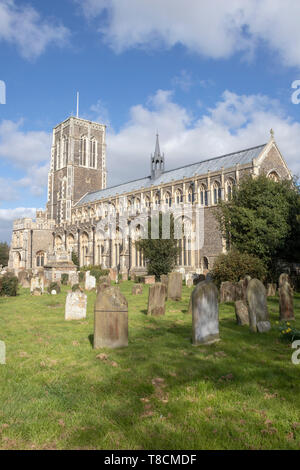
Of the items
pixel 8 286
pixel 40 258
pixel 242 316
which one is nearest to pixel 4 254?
pixel 40 258

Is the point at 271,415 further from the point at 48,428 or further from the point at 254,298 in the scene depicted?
the point at 254,298

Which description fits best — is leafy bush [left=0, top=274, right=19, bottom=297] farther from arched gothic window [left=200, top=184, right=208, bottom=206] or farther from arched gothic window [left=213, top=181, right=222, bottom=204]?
arched gothic window [left=200, top=184, right=208, bottom=206]

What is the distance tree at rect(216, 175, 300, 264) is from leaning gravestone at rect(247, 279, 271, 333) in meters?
8.92

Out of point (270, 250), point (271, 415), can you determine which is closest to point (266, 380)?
point (271, 415)

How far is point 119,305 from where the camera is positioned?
18.9ft

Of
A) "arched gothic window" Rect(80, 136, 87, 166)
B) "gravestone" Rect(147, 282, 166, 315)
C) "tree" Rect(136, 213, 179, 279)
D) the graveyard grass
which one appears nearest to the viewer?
the graveyard grass

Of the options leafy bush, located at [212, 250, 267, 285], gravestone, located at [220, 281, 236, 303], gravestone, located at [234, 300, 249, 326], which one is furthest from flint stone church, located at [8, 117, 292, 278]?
gravestone, located at [234, 300, 249, 326]

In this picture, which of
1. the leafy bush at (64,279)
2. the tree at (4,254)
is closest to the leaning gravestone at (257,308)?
the leafy bush at (64,279)

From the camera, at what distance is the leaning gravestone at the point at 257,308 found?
22.7 ft

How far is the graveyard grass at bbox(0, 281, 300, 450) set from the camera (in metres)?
2.89

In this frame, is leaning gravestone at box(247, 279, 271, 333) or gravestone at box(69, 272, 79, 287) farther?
gravestone at box(69, 272, 79, 287)

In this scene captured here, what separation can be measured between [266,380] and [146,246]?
18.9 metres

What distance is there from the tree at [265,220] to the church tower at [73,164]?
41.5 meters

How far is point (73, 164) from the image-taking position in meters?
56.0
